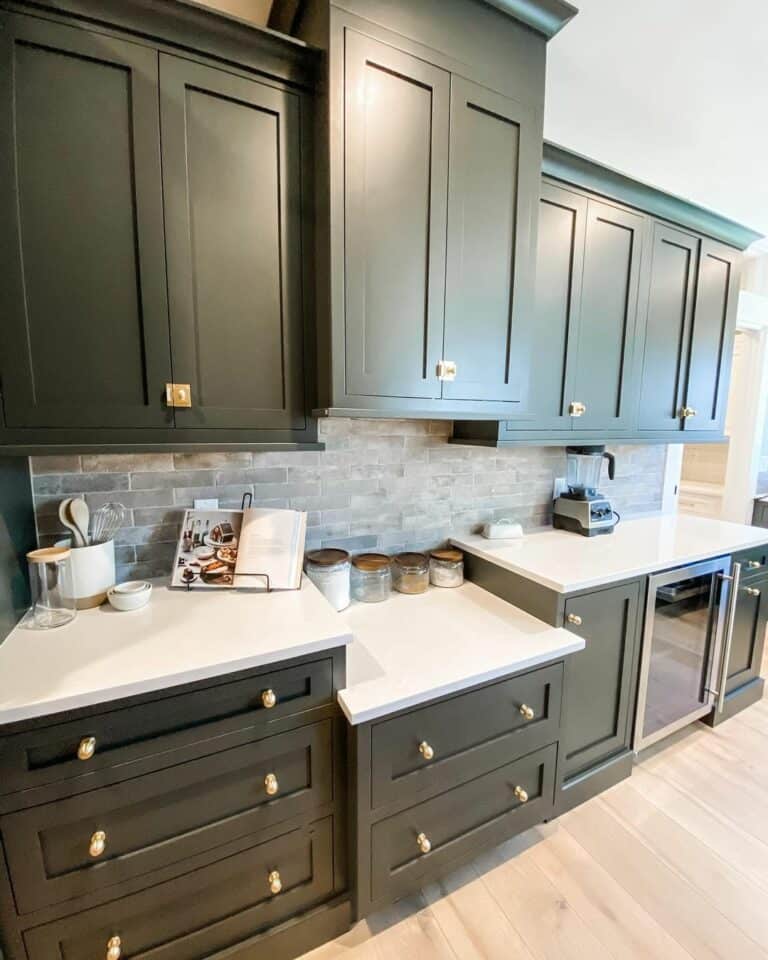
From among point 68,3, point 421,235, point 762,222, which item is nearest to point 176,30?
point 68,3

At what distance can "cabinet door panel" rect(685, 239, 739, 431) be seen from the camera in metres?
2.14

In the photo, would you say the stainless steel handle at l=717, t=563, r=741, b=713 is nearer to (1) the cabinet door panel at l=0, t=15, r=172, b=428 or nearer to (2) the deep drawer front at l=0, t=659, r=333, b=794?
(2) the deep drawer front at l=0, t=659, r=333, b=794

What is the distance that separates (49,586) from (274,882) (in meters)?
0.99

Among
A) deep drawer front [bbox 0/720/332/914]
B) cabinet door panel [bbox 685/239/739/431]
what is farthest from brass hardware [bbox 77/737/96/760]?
cabinet door panel [bbox 685/239/739/431]

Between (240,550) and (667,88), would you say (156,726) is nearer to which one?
(240,550)

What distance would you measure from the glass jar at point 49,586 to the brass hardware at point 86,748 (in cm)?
36

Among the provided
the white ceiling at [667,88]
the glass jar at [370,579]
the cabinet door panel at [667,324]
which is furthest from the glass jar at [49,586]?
the cabinet door panel at [667,324]

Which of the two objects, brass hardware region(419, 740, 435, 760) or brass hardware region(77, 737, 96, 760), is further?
brass hardware region(419, 740, 435, 760)

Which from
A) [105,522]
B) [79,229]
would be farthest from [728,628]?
[79,229]

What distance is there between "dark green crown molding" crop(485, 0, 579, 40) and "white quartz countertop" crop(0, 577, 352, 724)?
1879mm

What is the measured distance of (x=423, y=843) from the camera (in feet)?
4.01

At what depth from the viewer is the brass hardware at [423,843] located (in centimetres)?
122

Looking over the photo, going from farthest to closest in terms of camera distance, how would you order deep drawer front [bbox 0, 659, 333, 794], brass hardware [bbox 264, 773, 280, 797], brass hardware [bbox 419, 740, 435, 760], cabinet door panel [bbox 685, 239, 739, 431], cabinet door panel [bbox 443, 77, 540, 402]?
cabinet door panel [bbox 685, 239, 739, 431]
cabinet door panel [bbox 443, 77, 540, 402]
brass hardware [bbox 419, 740, 435, 760]
brass hardware [bbox 264, 773, 280, 797]
deep drawer front [bbox 0, 659, 333, 794]

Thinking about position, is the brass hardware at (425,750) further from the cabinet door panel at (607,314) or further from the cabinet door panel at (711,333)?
the cabinet door panel at (711,333)
